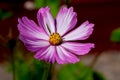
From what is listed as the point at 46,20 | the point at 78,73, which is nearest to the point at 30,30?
the point at 46,20

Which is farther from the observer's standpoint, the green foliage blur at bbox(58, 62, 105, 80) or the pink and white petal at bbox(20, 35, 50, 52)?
the green foliage blur at bbox(58, 62, 105, 80)

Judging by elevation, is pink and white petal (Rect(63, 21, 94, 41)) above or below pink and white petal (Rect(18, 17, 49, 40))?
below

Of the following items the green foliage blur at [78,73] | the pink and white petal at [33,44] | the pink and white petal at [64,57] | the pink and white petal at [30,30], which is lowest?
the green foliage blur at [78,73]

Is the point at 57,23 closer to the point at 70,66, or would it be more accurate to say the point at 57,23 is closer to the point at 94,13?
the point at 70,66

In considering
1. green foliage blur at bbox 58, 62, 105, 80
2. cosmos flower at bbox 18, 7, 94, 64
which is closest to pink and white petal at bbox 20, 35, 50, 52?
Result: cosmos flower at bbox 18, 7, 94, 64

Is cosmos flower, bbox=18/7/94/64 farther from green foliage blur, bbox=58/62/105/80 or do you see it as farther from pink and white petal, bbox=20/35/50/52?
green foliage blur, bbox=58/62/105/80

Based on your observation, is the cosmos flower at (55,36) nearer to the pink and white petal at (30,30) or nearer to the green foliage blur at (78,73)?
the pink and white petal at (30,30)

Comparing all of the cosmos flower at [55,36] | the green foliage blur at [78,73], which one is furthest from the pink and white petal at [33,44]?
the green foliage blur at [78,73]
